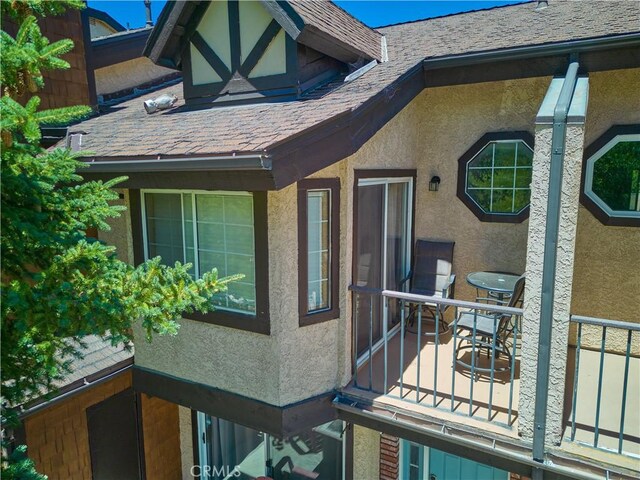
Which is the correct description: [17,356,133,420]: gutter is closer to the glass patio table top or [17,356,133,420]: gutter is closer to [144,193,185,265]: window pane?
[144,193,185,265]: window pane

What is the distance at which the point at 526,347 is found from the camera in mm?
4555

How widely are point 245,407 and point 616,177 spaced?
6.23m

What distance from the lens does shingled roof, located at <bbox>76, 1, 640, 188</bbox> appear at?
4680 millimetres

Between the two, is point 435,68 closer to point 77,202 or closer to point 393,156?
point 393,156

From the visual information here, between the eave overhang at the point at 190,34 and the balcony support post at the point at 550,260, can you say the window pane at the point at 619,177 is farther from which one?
the eave overhang at the point at 190,34

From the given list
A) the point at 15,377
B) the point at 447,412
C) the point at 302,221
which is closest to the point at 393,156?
the point at 302,221

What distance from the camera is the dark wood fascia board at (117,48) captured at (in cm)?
852

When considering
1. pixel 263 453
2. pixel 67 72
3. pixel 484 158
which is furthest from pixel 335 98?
pixel 263 453

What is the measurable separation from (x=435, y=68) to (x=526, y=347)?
4.22 meters

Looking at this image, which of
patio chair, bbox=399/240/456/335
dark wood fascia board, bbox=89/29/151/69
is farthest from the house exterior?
dark wood fascia board, bbox=89/29/151/69

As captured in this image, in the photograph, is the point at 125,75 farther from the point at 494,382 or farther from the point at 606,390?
the point at 606,390

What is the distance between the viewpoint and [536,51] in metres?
5.75

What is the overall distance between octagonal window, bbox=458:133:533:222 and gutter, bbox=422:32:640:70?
1332 millimetres

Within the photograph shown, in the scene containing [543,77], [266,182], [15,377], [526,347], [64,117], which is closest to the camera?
[64,117]
